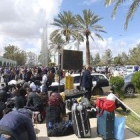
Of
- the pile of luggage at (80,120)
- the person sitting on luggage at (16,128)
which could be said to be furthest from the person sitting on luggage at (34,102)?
the person sitting on luggage at (16,128)

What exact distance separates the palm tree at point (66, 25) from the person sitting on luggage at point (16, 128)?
3786cm

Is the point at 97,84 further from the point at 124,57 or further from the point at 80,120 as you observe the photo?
the point at 124,57

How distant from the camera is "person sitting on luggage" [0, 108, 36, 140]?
4.88 m

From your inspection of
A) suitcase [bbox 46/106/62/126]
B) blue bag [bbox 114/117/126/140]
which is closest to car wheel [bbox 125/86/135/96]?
suitcase [bbox 46/106/62/126]

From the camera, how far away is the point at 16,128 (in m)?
4.89

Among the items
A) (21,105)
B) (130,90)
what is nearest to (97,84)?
(130,90)

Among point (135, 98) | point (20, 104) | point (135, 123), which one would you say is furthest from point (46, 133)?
point (135, 98)

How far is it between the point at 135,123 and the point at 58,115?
279cm

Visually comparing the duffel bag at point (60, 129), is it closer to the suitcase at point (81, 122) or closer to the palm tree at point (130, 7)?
the suitcase at point (81, 122)

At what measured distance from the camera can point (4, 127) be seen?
193 inches

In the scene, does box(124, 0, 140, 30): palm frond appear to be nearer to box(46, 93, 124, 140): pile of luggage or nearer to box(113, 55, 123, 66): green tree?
box(46, 93, 124, 140): pile of luggage

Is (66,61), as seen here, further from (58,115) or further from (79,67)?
(58,115)

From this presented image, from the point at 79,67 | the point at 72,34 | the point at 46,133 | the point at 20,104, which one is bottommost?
the point at 46,133

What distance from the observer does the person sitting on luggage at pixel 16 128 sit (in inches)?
192
